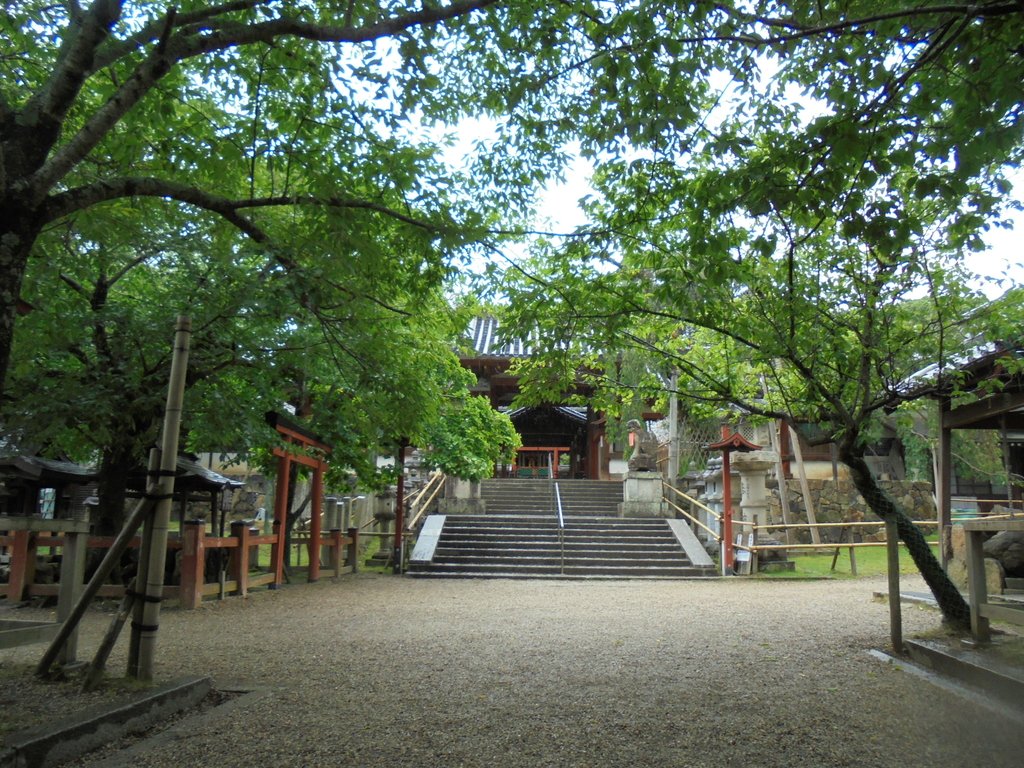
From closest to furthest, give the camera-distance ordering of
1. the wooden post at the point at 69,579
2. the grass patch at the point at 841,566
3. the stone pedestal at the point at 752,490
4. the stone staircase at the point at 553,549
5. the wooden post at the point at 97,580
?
the wooden post at the point at 97,580 < the wooden post at the point at 69,579 < the grass patch at the point at 841,566 < the stone staircase at the point at 553,549 < the stone pedestal at the point at 752,490

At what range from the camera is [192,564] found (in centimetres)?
950

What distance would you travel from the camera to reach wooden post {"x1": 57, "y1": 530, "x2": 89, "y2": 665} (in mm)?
4727

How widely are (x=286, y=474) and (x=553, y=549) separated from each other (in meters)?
6.34

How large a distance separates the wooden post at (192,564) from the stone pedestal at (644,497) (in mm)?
11309

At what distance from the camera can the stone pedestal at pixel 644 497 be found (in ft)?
60.9

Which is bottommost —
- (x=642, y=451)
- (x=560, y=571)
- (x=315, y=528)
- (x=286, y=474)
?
(x=560, y=571)

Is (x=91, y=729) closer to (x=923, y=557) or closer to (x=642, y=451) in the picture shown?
(x=923, y=557)

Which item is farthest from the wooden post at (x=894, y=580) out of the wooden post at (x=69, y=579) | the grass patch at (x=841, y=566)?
the grass patch at (x=841, y=566)

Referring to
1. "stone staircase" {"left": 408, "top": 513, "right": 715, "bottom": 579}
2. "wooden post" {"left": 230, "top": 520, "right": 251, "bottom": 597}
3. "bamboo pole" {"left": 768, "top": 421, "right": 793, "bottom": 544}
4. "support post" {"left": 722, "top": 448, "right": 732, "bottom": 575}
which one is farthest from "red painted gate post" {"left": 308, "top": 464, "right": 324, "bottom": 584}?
"bamboo pole" {"left": 768, "top": 421, "right": 793, "bottom": 544}

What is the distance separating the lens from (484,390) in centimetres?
Answer: 2473

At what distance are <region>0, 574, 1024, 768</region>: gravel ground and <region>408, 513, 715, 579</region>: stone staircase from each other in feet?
17.1

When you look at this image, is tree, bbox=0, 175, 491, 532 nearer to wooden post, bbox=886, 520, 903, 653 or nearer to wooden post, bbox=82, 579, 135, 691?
wooden post, bbox=82, 579, 135, 691

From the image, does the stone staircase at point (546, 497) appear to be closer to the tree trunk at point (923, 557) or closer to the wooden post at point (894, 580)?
the tree trunk at point (923, 557)

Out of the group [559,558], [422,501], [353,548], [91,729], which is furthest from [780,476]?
[91,729]
